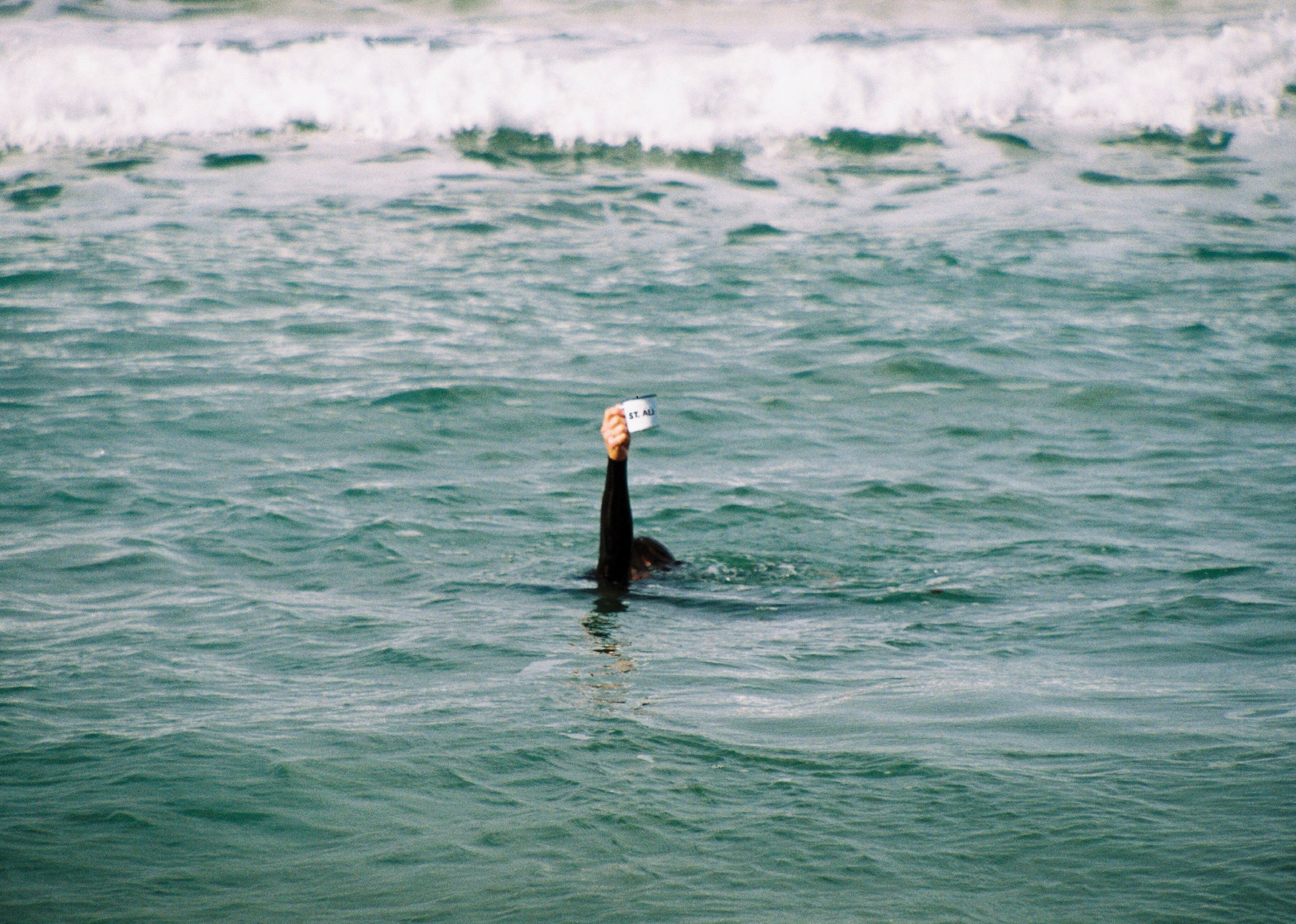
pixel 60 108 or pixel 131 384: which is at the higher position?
pixel 60 108

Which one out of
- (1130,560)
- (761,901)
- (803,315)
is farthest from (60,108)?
(761,901)

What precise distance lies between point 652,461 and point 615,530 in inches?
114

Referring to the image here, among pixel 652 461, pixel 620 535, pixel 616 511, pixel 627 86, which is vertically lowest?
pixel 652 461

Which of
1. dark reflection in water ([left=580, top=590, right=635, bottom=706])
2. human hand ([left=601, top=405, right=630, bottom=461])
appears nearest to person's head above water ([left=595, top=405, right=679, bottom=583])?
human hand ([left=601, top=405, right=630, bottom=461])

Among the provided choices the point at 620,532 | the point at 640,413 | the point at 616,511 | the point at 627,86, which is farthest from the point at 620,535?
the point at 627,86

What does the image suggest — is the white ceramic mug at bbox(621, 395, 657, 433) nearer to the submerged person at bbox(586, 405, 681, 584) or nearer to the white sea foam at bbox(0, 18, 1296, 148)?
the submerged person at bbox(586, 405, 681, 584)

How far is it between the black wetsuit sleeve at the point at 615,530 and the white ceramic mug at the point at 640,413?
0.32m

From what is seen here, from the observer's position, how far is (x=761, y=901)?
12.4 ft

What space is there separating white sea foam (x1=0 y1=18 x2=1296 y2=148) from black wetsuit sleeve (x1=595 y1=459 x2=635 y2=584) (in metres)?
12.4

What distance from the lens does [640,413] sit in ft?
20.4

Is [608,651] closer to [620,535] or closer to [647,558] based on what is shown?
[620,535]

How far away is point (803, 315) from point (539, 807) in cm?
899

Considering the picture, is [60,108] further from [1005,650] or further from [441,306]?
[1005,650]

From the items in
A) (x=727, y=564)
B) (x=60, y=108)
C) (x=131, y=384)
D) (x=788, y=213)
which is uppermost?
(x=60, y=108)
